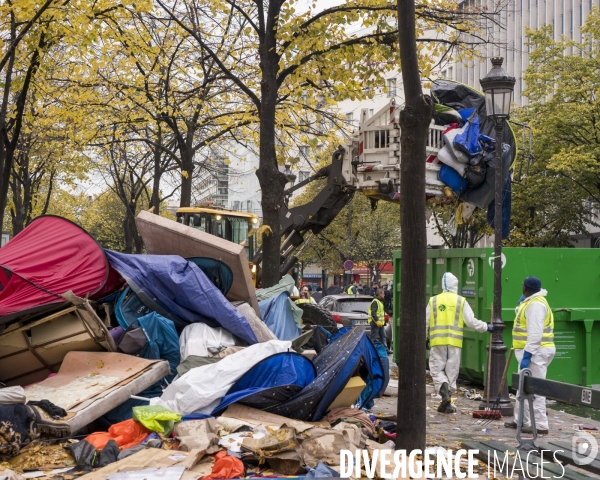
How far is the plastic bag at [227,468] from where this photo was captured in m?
6.07

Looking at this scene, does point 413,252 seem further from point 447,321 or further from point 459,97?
point 459,97

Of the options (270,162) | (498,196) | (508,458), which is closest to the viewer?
(508,458)

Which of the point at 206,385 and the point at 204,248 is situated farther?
the point at 204,248

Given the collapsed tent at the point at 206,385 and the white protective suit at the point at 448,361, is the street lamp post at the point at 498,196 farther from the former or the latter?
the collapsed tent at the point at 206,385

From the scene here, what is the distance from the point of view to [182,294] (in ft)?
29.8

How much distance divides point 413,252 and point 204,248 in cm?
378

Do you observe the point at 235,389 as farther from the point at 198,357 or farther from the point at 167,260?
the point at 167,260

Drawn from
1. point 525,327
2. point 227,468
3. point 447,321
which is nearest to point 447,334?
point 447,321

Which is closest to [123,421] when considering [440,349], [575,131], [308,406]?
[308,406]

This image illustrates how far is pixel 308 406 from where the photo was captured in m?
7.60

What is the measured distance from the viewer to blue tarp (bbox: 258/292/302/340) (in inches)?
412

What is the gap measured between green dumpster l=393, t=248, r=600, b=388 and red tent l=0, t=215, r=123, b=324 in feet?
19.6

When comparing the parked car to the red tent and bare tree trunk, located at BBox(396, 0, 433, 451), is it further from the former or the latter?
bare tree trunk, located at BBox(396, 0, 433, 451)

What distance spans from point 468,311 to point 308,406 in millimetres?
4521
